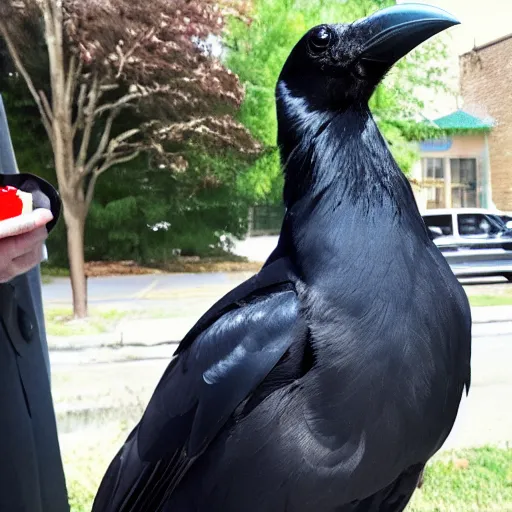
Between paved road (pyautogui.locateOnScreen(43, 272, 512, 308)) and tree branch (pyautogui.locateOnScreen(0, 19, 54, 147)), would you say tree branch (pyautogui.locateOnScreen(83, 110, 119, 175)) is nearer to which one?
tree branch (pyautogui.locateOnScreen(0, 19, 54, 147))

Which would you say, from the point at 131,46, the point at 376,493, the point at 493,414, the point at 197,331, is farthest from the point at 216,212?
the point at 376,493

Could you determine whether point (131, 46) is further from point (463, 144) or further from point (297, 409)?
point (297, 409)

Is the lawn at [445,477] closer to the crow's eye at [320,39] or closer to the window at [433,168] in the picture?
the window at [433,168]

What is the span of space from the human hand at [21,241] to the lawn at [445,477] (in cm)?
161

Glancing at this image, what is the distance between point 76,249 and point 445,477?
2451 mm

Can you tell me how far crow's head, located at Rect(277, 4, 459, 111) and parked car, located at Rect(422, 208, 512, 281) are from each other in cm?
258

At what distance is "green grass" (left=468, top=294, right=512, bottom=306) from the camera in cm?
378

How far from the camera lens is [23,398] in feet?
4.00

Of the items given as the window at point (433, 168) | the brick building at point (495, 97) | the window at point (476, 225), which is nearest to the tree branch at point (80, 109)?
the window at point (433, 168)

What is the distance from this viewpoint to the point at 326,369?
3.10 feet

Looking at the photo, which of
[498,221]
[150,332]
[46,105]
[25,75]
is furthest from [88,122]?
[498,221]

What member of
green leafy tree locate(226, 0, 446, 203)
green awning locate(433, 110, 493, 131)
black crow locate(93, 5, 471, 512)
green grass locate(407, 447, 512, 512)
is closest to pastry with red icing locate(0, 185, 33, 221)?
black crow locate(93, 5, 471, 512)

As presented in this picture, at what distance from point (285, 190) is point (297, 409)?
1.33 feet

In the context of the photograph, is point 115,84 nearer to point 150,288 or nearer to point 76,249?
point 76,249
